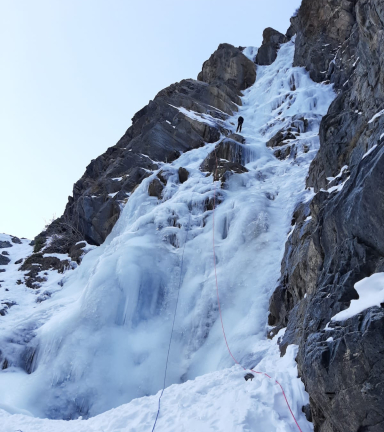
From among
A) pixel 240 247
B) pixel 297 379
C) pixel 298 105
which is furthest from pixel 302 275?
pixel 298 105

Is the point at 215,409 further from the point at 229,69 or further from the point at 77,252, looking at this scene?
the point at 229,69

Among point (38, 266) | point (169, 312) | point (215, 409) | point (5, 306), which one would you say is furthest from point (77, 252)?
point (215, 409)

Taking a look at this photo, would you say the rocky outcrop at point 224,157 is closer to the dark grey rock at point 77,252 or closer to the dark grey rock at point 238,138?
the dark grey rock at point 238,138

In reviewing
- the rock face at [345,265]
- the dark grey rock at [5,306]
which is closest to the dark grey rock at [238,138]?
the rock face at [345,265]

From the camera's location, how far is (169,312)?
11.7 m

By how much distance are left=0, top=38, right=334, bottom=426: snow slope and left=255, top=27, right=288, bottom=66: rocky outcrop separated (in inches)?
772

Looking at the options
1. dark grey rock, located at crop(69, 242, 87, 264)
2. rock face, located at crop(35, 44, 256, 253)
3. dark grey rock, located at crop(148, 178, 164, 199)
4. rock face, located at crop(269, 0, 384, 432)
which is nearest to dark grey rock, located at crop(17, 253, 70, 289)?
dark grey rock, located at crop(69, 242, 87, 264)

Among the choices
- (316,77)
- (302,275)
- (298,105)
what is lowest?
(302,275)

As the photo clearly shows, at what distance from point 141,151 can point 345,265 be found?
1831 centimetres

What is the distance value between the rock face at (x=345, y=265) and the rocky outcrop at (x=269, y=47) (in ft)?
83.6

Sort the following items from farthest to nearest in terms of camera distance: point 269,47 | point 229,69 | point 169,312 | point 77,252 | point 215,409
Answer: point 269,47 < point 229,69 < point 77,252 < point 169,312 < point 215,409

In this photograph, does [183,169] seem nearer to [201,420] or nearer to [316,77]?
[316,77]

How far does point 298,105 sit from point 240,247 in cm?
1350

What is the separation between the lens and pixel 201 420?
608cm
